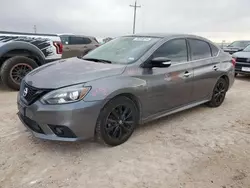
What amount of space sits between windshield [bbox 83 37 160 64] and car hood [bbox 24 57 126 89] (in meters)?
0.27

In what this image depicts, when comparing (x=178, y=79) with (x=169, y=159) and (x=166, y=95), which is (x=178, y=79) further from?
(x=169, y=159)

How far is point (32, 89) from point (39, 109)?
1.01 ft

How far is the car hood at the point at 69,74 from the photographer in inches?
117

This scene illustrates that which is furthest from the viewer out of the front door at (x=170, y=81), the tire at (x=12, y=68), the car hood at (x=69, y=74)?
the tire at (x=12, y=68)

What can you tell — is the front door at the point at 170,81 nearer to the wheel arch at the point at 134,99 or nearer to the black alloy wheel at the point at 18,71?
the wheel arch at the point at 134,99

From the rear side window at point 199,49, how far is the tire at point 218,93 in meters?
0.67

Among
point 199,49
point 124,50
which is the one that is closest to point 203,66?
point 199,49

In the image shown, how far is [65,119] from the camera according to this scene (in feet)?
9.38

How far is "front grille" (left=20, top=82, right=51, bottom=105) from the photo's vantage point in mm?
2947

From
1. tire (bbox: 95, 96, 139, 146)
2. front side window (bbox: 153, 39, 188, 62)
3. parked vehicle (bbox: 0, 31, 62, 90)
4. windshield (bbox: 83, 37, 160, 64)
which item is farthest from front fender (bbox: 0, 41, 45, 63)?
tire (bbox: 95, 96, 139, 146)

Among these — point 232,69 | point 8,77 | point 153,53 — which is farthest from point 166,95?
point 8,77

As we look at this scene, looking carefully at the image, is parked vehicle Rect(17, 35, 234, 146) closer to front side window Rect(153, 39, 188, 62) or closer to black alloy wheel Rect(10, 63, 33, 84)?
front side window Rect(153, 39, 188, 62)

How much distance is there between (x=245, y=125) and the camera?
4.35 meters

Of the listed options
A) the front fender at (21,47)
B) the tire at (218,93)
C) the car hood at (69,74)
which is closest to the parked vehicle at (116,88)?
the car hood at (69,74)
